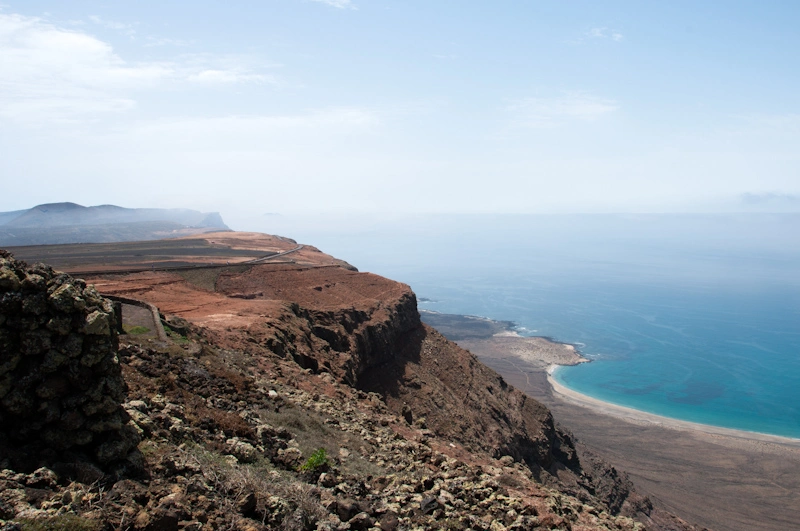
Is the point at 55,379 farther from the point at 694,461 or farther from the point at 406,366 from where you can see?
the point at 694,461

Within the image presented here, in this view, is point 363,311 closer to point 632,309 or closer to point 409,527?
point 409,527

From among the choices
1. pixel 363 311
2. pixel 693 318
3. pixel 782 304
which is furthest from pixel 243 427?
pixel 782 304

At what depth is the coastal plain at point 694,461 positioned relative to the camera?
40969mm

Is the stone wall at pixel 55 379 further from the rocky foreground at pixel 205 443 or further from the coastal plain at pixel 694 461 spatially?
the coastal plain at pixel 694 461

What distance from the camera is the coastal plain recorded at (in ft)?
134

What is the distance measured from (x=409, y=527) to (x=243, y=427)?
165 inches

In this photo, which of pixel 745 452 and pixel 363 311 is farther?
pixel 745 452

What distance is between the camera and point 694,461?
161 ft

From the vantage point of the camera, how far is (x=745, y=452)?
168ft

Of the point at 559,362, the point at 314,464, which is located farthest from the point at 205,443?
the point at 559,362

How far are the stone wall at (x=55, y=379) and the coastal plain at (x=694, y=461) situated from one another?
142ft

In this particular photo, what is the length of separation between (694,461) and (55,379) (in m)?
55.5

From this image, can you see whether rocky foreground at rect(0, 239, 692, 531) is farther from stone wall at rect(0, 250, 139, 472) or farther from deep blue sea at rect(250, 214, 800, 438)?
deep blue sea at rect(250, 214, 800, 438)

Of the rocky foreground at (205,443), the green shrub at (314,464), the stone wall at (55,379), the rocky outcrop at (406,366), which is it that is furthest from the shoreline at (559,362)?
the stone wall at (55,379)
